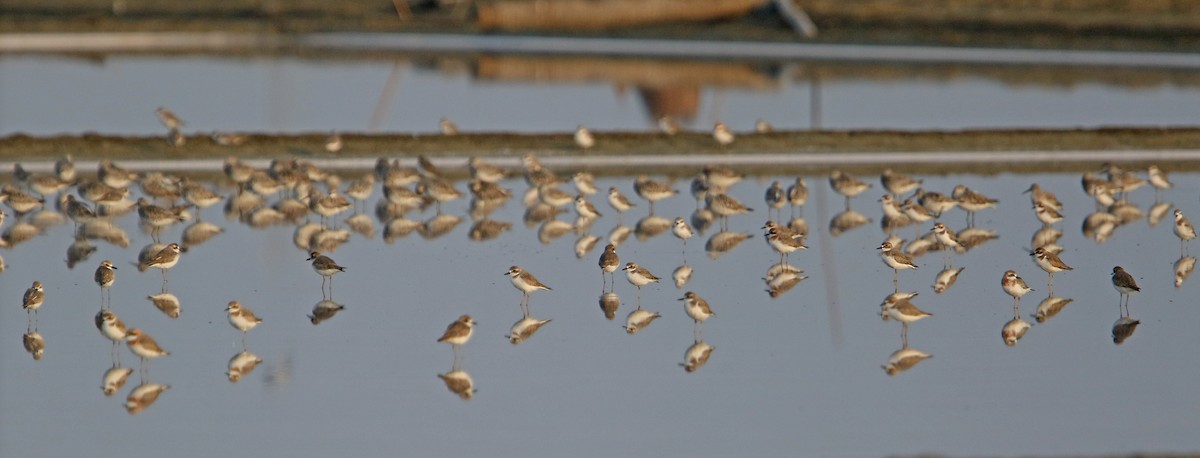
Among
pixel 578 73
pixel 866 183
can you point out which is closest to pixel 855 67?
pixel 578 73

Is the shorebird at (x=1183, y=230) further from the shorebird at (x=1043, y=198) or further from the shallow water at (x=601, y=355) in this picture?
the shorebird at (x=1043, y=198)

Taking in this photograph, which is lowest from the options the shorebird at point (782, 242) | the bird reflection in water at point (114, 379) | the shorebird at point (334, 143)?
the bird reflection in water at point (114, 379)

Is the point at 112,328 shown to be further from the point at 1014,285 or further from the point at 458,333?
the point at 1014,285

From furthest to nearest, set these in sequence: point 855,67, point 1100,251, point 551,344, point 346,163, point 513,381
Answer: point 855,67 → point 346,163 → point 1100,251 → point 551,344 → point 513,381

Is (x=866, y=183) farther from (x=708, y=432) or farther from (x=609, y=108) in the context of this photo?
(x=708, y=432)

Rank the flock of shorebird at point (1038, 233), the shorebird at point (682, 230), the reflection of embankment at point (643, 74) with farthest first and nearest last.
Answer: the reflection of embankment at point (643, 74) < the shorebird at point (682, 230) < the flock of shorebird at point (1038, 233)

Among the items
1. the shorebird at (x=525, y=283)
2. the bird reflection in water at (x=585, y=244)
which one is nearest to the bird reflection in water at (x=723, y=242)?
the bird reflection in water at (x=585, y=244)
